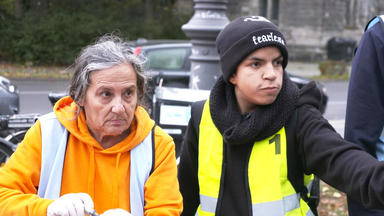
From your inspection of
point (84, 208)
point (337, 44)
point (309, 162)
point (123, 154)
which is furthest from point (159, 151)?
point (337, 44)

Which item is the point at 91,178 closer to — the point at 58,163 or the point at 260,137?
the point at 58,163

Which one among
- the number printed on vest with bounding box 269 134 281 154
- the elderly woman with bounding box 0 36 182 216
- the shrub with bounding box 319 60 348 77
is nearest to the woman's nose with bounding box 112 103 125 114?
the elderly woman with bounding box 0 36 182 216

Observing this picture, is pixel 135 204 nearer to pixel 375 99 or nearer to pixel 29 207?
pixel 29 207

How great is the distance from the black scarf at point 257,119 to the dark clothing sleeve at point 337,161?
0.07 m

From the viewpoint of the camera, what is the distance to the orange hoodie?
219cm

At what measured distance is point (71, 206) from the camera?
1.93 meters

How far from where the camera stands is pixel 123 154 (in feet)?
7.48

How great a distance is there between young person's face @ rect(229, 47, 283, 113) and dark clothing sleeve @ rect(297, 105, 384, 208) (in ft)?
0.50

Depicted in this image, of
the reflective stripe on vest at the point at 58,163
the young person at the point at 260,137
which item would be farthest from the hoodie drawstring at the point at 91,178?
the young person at the point at 260,137

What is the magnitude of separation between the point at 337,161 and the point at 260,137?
1.12 feet

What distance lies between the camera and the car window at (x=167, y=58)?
11102 mm

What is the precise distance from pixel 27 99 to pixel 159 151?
12.0m

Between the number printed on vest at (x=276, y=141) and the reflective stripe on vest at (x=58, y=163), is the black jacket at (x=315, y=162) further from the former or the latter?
the reflective stripe on vest at (x=58, y=163)

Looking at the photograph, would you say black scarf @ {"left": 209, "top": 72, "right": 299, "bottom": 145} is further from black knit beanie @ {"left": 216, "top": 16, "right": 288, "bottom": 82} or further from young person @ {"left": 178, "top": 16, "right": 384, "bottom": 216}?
black knit beanie @ {"left": 216, "top": 16, "right": 288, "bottom": 82}
